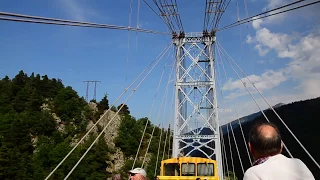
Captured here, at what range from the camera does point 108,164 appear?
208 feet

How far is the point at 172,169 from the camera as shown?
10141 mm

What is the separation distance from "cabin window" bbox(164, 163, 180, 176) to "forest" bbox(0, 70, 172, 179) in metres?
42.8

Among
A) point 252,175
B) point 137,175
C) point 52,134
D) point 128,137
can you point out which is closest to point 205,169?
point 137,175

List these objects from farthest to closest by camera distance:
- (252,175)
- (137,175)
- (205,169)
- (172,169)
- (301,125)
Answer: (301,125), (172,169), (205,169), (137,175), (252,175)

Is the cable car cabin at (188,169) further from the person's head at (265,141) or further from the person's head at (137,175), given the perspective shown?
the person's head at (265,141)

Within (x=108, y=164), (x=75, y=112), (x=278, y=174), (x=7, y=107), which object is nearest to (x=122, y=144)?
(x=108, y=164)

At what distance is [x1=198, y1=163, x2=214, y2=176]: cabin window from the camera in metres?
9.95

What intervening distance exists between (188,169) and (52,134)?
6457 centimetres

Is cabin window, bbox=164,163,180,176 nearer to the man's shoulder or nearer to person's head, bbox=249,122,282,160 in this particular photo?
person's head, bbox=249,122,282,160

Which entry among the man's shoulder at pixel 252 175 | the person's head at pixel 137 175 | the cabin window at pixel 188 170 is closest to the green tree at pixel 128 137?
the cabin window at pixel 188 170

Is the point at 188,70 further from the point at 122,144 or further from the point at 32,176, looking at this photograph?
the point at 122,144

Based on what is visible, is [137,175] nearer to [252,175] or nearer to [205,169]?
[252,175]

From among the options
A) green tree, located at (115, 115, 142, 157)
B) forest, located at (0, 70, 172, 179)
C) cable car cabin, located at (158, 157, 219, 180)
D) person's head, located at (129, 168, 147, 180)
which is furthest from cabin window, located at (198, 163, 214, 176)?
green tree, located at (115, 115, 142, 157)

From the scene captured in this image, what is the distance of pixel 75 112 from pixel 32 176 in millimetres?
21537
